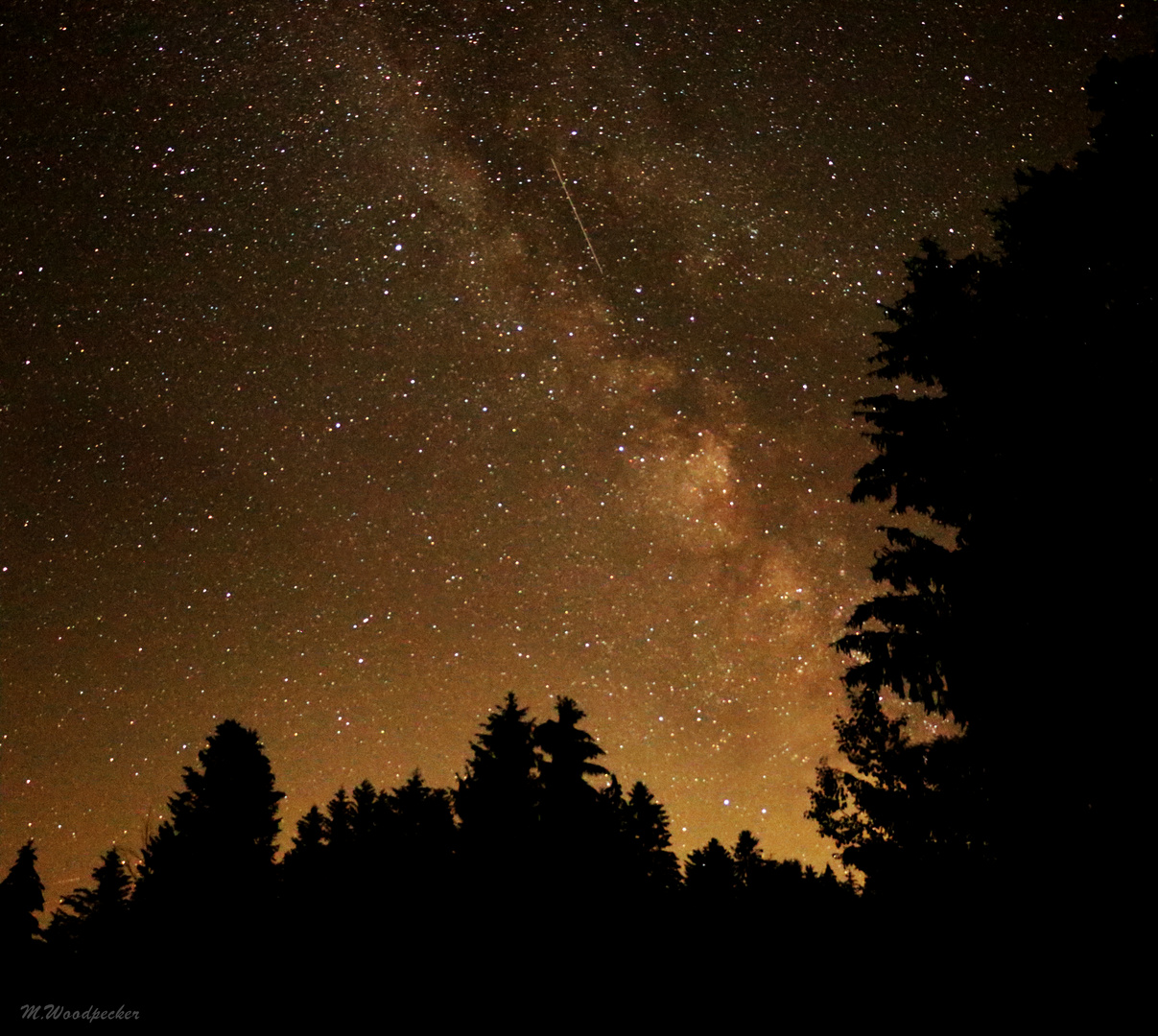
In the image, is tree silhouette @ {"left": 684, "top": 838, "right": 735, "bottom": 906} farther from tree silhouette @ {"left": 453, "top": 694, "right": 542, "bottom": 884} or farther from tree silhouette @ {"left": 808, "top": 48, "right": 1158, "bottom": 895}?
tree silhouette @ {"left": 808, "top": 48, "right": 1158, "bottom": 895}

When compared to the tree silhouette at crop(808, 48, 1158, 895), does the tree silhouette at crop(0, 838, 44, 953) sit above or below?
below

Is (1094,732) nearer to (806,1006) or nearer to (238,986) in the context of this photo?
(806,1006)

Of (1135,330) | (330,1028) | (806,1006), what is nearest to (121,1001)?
(330,1028)

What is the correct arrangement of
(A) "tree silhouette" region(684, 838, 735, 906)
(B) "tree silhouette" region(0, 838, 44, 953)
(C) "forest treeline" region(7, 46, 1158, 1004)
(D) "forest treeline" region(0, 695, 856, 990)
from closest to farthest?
(C) "forest treeline" region(7, 46, 1158, 1004)
(D) "forest treeline" region(0, 695, 856, 990)
(B) "tree silhouette" region(0, 838, 44, 953)
(A) "tree silhouette" region(684, 838, 735, 906)

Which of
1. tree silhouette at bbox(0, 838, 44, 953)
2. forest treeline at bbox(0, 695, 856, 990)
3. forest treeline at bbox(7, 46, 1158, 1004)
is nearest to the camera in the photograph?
forest treeline at bbox(7, 46, 1158, 1004)

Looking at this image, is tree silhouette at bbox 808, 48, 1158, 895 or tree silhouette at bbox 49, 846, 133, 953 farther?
tree silhouette at bbox 49, 846, 133, 953

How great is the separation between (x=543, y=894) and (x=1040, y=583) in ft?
49.2

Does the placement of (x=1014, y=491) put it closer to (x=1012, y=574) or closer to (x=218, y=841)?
(x=1012, y=574)

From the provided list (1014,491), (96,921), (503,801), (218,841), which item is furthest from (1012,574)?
(96,921)

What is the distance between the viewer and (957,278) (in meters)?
10.5

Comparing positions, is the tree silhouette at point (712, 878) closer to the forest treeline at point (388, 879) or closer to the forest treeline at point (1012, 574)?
the forest treeline at point (388, 879)

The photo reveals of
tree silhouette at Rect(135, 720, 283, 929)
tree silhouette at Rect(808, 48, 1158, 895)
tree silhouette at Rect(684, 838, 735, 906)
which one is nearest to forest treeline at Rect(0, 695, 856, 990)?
tree silhouette at Rect(135, 720, 283, 929)

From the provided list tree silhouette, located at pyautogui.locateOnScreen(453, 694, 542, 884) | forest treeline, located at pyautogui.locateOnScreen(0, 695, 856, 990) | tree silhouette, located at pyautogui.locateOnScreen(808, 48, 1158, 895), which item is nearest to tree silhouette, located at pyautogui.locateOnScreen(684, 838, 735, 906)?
forest treeline, located at pyautogui.locateOnScreen(0, 695, 856, 990)

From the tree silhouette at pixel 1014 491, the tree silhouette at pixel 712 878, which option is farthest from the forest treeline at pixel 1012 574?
the tree silhouette at pixel 712 878
